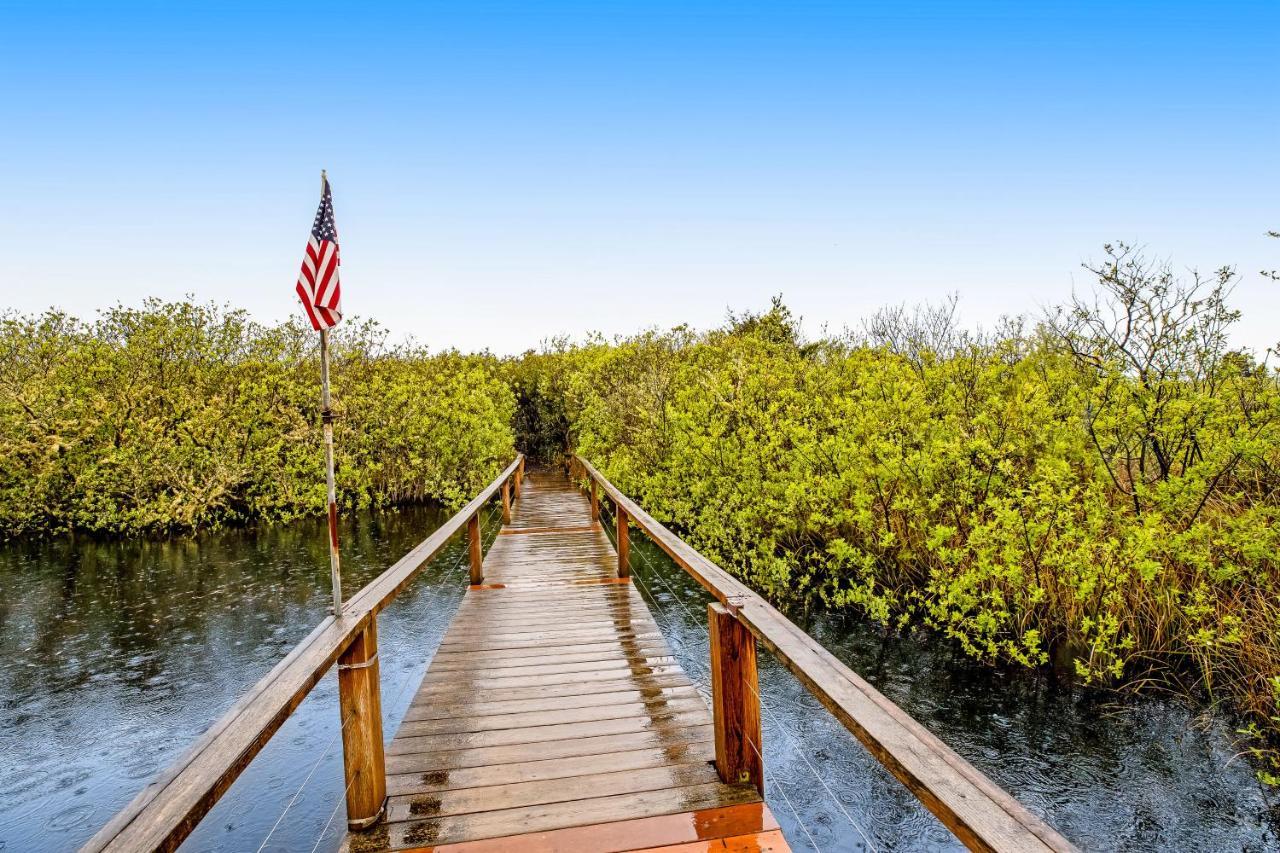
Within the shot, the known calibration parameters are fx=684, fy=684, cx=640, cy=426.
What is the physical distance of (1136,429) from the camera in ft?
22.3

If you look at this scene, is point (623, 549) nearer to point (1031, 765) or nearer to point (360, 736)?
point (1031, 765)

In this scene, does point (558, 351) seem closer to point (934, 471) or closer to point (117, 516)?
point (117, 516)

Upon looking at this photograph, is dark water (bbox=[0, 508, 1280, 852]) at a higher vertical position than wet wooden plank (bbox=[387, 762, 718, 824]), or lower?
lower

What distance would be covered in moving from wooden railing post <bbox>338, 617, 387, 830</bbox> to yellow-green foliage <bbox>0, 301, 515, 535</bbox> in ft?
47.7

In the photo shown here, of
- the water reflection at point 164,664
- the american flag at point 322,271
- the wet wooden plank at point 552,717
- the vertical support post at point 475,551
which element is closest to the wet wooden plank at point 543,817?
the wet wooden plank at point 552,717

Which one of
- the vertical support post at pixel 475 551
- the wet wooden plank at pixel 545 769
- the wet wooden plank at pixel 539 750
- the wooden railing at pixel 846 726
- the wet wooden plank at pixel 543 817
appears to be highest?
the wooden railing at pixel 846 726

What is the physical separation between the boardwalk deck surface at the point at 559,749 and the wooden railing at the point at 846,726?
0.27 m

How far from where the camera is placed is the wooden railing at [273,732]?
53.2 inches

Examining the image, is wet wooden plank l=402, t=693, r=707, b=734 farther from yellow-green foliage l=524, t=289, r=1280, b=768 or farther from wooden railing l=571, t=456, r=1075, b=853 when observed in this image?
yellow-green foliage l=524, t=289, r=1280, b=768

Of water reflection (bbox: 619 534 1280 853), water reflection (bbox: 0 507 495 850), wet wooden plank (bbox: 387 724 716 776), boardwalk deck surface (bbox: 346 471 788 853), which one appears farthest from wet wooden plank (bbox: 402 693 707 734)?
water reflection (bbox: 0 507 495 850)

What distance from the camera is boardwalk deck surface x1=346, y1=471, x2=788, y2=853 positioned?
8.79ft

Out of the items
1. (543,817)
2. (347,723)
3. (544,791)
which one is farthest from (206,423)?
(543,817)

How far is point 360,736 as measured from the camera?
275 centimetres

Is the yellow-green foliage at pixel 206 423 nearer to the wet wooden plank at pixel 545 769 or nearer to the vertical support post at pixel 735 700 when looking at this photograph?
the wet wooden plank at pixel 545 769
